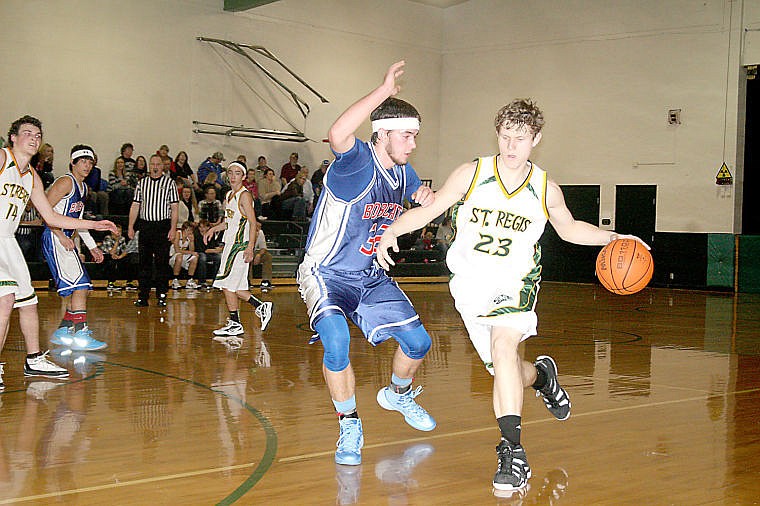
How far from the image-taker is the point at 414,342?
16.6 feet

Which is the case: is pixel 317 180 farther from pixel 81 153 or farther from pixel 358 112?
pixel 358 112

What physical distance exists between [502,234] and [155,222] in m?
9.28

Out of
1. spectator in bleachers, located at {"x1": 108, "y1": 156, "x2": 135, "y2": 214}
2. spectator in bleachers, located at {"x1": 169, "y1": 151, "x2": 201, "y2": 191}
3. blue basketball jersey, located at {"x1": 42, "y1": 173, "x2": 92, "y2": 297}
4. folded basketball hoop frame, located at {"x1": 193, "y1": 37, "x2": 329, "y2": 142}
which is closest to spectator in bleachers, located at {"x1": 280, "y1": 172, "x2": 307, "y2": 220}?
spectator in bleachers, located at {"x1": 169, "y1": 151, "x2": 201, "y2": 191}

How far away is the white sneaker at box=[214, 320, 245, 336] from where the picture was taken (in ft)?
32.5

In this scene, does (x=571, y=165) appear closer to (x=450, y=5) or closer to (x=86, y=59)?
(x=450, y=5)

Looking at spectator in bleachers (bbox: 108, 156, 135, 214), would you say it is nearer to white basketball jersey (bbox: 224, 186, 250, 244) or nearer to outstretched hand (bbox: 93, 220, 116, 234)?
→ white basketball jersey (bbox: 224, 186, 250, 244)

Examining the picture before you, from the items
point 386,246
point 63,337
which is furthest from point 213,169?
point 386,246

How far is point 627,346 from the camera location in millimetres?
9930

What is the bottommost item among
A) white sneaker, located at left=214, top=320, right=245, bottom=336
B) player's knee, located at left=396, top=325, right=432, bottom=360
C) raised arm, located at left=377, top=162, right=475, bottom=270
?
white sneaker, located at left=214, top=320, right=245, bottom=336

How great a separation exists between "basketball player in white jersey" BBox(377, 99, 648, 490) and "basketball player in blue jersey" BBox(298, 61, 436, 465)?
27cm

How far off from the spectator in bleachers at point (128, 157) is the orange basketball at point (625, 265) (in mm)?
14300

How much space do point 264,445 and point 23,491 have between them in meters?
1.34

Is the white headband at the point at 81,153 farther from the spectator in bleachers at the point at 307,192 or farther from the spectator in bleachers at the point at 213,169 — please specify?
the spectator in bleachers at the point at 307,192

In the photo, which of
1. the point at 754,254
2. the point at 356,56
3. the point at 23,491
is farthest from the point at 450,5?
the point at 23,491
